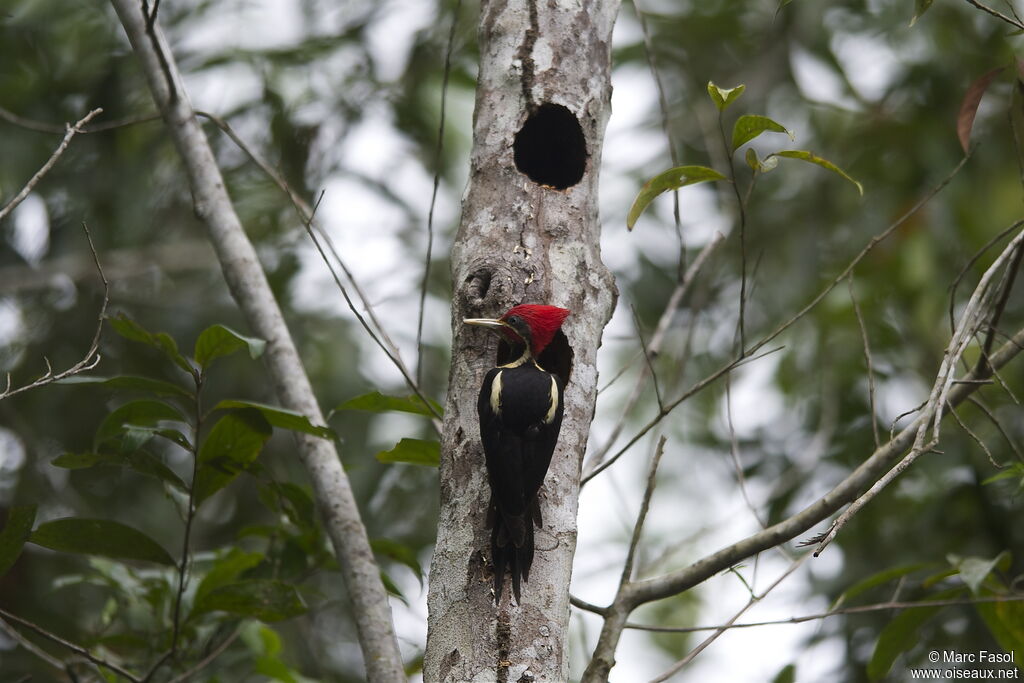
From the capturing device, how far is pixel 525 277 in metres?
2.80

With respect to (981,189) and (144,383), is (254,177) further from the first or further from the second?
(981,189)

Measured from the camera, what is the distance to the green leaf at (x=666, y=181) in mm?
2773

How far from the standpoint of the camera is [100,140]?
17.9 feet

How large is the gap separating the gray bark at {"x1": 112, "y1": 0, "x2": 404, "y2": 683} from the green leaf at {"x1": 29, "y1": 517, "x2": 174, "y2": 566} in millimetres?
525

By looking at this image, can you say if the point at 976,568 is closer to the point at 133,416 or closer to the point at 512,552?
the point at 512,552

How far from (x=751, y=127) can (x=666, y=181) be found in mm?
271

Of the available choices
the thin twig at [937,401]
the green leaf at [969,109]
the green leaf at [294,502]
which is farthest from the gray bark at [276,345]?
the green leaf at [969,109]

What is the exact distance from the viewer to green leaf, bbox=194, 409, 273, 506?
9.89 ft

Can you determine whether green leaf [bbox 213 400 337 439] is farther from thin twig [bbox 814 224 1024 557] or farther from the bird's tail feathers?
thin twig [bbox 814 224 1024 557]

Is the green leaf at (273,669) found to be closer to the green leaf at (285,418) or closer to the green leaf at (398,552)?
the green leaf at (398,552)

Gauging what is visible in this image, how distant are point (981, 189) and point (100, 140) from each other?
4.71 metres

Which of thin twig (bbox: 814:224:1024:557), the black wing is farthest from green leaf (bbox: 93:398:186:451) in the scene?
thin twig (bbox: 814:224:1024:557)

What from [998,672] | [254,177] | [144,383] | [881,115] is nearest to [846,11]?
[881,115]

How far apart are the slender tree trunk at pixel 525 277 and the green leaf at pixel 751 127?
512mm
